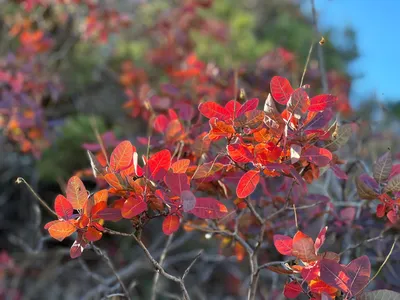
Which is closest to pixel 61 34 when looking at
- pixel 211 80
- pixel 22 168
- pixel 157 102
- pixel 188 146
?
pixel 22 168

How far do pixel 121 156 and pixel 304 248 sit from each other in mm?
471

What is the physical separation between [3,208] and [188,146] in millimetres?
2884

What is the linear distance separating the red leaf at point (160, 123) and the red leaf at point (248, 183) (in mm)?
526

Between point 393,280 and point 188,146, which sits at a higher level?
point 188,146

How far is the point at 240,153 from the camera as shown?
44.1 inches

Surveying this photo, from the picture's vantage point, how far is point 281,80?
3.71ft

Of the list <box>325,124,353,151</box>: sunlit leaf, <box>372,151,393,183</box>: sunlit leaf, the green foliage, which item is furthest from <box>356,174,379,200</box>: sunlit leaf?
the green foliage

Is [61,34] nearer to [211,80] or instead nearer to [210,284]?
[211,80]

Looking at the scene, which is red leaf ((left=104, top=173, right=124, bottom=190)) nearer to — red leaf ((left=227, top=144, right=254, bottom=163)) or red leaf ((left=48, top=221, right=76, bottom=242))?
red leaf ((left=48, top=221, right=76, bottom=242))

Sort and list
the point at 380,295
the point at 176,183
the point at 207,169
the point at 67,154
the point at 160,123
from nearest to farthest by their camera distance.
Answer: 1. the point at 380,295
2. the point at 176,183
3. the point at 207,169
4. the point at 160,123
5. the point at 67,154

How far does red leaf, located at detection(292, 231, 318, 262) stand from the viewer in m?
1.02

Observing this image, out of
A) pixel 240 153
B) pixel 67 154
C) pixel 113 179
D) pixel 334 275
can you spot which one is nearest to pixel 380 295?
pixel 334 275

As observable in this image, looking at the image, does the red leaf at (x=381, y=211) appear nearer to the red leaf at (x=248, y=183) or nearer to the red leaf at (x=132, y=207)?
the red leaf at (x=248, y=183)

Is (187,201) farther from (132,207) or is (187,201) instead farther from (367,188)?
(367,188)
